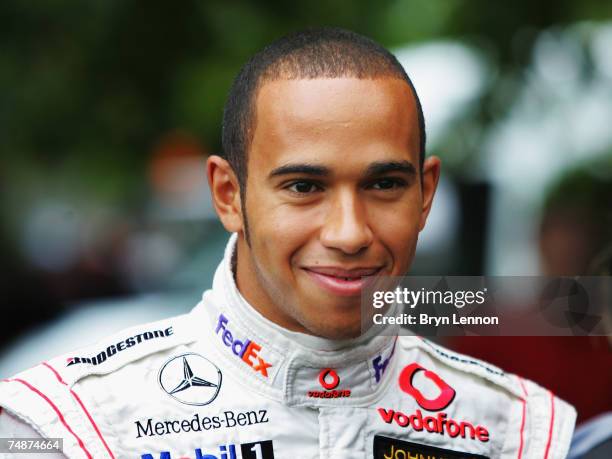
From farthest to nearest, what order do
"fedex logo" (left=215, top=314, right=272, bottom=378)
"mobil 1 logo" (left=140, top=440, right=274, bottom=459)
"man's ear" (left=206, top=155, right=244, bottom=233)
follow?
"man's ear" (left=206, top=155, right=244, bottom=233)
"fedex logo" (left=215, top=314, right=272, bottom=378)
"mobil 1 logo" (left=140, top=440, right=274, bottom=459)

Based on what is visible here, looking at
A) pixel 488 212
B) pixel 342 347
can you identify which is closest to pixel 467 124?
pixel 488 212

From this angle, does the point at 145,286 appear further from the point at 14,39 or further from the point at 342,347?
the point at 342,347

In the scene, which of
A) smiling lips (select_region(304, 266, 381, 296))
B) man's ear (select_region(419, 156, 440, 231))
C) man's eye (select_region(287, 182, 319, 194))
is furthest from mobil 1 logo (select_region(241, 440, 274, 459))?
man's ear (select_region(419, 156, 440, 231))

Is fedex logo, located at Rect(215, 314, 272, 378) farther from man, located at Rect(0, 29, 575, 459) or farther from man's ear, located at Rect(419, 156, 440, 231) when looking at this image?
man's ear, located at Rect(419, 156, 440, 231)

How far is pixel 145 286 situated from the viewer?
10.4 meters

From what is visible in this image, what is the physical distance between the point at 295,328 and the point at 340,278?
0.75 ft

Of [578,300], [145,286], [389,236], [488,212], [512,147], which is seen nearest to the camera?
[389,236]

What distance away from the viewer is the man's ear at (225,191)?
8.98 feet

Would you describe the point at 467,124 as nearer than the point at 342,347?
No

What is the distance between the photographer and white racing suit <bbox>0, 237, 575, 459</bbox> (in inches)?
98.3

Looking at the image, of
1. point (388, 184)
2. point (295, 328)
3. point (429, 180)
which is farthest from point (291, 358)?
point (429, 180)

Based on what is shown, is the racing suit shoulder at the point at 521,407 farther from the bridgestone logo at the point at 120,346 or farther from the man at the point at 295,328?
the bridgestone logo at the point at 120,346

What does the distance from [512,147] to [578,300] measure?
4347 millimetres

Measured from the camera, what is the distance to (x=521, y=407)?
114 inches
